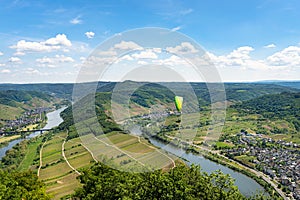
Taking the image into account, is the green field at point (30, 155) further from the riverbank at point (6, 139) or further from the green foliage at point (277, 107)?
the green foliage at point (277, 107)

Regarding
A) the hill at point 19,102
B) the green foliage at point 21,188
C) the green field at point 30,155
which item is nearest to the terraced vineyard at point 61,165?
the green field at point 30,155

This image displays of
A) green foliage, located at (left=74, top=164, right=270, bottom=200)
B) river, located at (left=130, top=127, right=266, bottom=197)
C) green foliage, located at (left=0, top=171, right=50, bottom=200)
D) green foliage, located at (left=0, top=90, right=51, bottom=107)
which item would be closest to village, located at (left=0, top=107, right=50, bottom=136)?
green foliage, located at (left=0, top=90, right=51, bottom=107)

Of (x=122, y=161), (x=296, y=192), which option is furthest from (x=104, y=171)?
(x=296, y=192)

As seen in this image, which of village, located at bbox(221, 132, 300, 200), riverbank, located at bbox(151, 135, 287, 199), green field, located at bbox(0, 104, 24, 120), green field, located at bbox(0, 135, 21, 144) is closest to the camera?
riverbank, located at bbox(151, 135, 287, 199)

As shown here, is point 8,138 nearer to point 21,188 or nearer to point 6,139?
point 6,139

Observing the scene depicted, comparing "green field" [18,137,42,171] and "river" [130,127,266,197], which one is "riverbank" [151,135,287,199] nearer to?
"river" [130,127,266,197]
